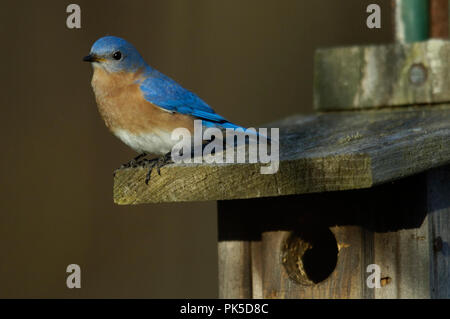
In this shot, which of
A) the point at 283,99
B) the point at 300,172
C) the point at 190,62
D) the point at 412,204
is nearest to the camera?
the point at 300,172

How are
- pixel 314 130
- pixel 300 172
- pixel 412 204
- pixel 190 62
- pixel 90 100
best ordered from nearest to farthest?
pixel 300 172, pixel 412 204, pixel 314 130, pixel 90 100, pixel 190 62

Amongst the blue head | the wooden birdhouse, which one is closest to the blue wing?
the blue head

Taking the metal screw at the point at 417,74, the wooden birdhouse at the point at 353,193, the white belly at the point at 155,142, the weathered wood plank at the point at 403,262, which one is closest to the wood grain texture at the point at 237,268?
the wooden birdhouse at the point at 353,193

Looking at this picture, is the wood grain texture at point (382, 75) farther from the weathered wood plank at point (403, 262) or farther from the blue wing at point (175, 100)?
the weathered wood plank at point (403, 262)

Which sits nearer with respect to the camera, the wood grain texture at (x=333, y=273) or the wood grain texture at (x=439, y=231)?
the wood grain texture at (x=439, y=231)

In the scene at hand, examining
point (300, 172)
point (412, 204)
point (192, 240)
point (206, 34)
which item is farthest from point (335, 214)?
point (206, 34)

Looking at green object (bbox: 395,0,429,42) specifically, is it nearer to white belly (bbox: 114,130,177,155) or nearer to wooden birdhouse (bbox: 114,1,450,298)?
wooden birdhouse (bbox: 114,1,450,298)

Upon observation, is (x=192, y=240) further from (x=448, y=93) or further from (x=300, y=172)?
(x=300, y=172)
